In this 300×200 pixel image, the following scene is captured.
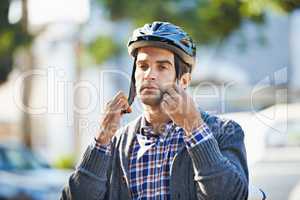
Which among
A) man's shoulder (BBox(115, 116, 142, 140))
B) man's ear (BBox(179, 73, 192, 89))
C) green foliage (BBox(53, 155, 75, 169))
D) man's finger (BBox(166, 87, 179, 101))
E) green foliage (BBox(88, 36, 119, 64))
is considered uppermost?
green foliage (BBox(88, 36, 119, 64))

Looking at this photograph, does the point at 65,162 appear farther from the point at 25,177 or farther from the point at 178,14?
the point at 25,177

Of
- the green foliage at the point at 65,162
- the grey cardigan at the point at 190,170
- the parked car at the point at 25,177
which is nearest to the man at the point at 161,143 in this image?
the grey cardigan at the point at 190,170

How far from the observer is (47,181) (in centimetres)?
1143

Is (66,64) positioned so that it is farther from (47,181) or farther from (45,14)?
(47,181)

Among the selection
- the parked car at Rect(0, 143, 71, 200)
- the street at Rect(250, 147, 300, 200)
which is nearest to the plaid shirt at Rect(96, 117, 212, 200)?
the street at Rect(250, 147, 300, 200)

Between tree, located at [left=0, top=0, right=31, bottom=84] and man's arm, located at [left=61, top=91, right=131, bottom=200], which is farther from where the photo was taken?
tree, located at [left=0, top=0, right=31, bottom=84]

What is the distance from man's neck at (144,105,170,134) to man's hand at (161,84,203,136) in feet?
0.56

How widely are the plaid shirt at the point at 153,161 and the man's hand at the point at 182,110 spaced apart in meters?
0.13

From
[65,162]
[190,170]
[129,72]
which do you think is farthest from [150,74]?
[65,162]

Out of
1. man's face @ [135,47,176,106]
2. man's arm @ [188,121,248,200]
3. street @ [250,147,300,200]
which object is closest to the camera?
man's arm @ [188,121,248,200]

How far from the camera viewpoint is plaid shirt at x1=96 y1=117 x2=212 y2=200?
127 inches

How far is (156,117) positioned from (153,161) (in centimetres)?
18

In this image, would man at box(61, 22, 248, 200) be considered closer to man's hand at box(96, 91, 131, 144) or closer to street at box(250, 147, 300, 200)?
man's hand at box(96, 91, 131, 144)

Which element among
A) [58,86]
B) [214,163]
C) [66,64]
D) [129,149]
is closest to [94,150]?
[129,149]
